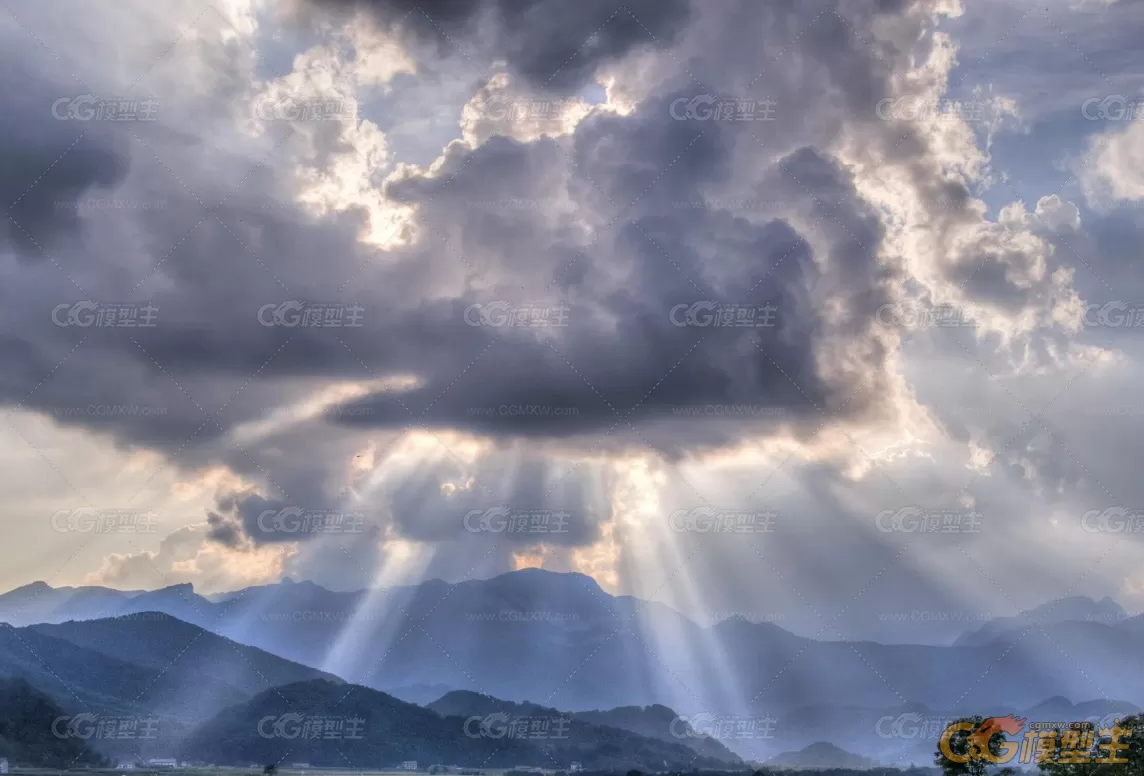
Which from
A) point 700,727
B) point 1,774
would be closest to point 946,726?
point 700,727

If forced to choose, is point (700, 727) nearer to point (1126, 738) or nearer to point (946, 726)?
point (946, 726)

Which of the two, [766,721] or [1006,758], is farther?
[766,721]

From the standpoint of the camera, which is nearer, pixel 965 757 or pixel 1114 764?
pixel 1114 764

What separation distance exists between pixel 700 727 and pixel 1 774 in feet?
476

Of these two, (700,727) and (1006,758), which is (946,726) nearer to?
(1006,758)

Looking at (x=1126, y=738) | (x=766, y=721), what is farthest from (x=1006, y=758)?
(x=766, y=721)

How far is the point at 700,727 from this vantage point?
390 feet

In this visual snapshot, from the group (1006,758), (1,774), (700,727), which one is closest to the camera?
(1006,758)

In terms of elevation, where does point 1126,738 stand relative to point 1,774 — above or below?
below

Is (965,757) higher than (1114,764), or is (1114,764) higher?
(965,757)

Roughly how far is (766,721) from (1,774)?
544 feet

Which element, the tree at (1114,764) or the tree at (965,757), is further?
the tree at (965,757)

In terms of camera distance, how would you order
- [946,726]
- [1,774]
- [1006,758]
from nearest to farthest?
[1006,758]
[946,726]
[1,774]

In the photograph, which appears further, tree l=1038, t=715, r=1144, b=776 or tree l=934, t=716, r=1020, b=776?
tree l=934, t=716, r=1020, b=776
